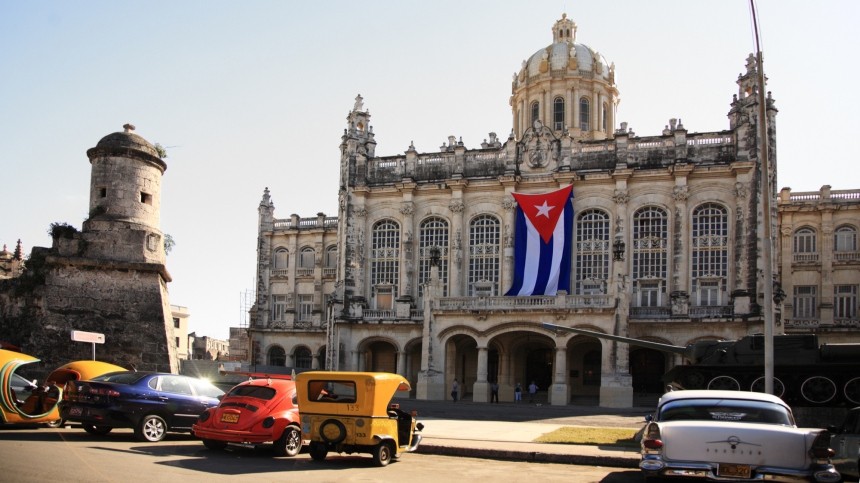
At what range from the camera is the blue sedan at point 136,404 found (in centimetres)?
1661

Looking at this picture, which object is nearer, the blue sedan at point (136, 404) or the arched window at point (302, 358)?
the blue sedan at point (136, 404)

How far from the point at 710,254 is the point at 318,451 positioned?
112ft

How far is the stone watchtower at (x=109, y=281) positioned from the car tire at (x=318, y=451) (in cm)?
1379

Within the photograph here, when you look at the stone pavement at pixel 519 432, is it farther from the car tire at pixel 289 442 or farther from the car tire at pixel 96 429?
the car tire at pixel 96 429

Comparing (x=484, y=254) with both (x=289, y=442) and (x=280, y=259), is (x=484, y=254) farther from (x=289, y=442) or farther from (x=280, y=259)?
(x=289, y=442)

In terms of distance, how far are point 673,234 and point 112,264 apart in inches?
1147

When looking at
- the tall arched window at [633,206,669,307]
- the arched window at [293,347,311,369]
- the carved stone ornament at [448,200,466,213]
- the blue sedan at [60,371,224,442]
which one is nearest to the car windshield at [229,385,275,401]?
the blue sedan at [60,371,224,442]

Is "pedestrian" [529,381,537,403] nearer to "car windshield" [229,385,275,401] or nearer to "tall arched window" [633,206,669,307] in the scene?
"tall arched window" [633,206,669,307]

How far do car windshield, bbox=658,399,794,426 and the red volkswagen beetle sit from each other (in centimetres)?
708

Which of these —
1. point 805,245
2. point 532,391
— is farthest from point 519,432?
point 805,245

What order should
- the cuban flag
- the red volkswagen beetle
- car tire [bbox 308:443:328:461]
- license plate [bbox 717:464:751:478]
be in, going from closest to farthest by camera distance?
1. license plate [bbox 717:464:751:478]
2. car tire [bbox 308:443:328:461]
3. the red volkswagen beetle
4. the cuban flag

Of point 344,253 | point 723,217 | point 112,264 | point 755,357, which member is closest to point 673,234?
point 723,217

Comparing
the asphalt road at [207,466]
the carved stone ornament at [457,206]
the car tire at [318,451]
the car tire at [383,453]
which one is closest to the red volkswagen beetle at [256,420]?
the asphalt road at [207,466]

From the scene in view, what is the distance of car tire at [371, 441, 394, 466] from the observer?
14828 millimetres
